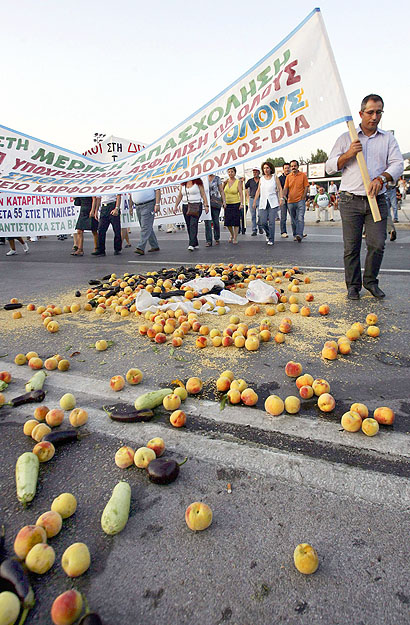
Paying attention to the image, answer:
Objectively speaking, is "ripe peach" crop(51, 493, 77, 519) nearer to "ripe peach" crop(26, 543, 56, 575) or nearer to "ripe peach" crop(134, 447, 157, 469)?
"ripe peach" crop(26, 543, 56, 575)

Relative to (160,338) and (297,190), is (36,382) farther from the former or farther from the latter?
(297,190)

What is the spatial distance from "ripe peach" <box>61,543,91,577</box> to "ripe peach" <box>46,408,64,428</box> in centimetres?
108

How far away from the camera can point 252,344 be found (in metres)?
3.57

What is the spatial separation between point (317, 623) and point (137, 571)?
2.14 feet

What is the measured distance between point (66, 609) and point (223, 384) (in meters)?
1.70

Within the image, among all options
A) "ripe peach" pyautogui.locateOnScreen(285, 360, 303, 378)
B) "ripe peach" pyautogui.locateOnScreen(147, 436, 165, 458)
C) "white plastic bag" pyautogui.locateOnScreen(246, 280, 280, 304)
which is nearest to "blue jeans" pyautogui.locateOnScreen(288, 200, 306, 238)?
"white plastic bag" pyautogui.locateOnScreen(246, 280, 280, 304)

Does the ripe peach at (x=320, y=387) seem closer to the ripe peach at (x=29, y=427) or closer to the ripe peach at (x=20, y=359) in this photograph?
the ripe peach at (x=29, y=427)

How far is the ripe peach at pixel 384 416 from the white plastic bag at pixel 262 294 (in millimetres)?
2856

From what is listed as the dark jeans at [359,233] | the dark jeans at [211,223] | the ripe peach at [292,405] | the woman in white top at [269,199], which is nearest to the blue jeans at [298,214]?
the woman in white top at [269,199]

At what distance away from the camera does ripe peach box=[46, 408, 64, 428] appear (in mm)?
2439

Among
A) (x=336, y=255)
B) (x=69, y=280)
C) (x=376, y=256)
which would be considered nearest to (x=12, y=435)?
(x=376, y=256)

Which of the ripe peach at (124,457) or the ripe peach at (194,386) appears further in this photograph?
the ripe peach at (194,386)

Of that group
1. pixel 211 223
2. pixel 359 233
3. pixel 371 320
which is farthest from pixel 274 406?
pixel 211 223

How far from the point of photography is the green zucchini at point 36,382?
297 centimetres
